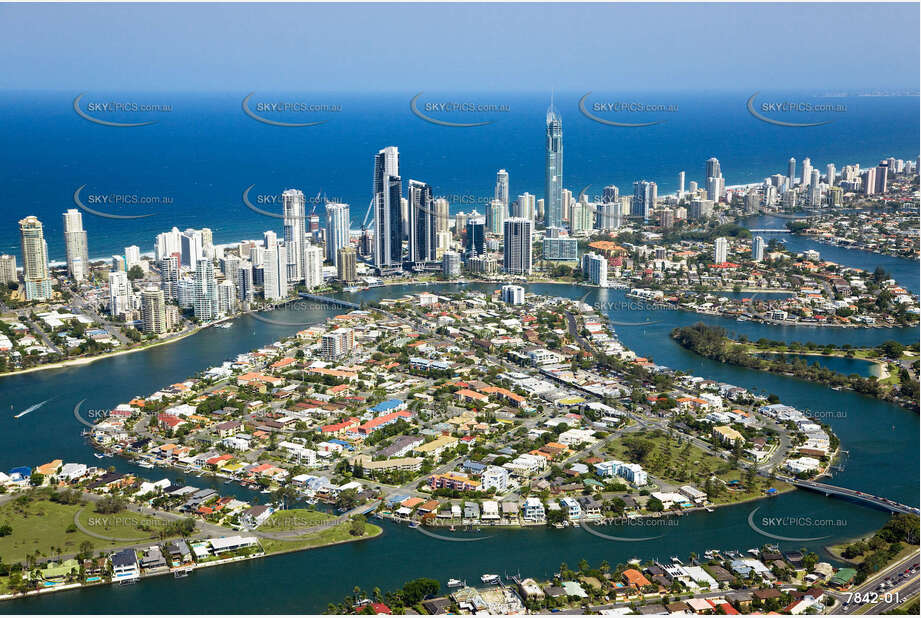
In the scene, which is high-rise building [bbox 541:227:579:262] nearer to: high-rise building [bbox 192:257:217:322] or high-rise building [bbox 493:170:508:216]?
high-rise building [bbox 493:170:508:216]

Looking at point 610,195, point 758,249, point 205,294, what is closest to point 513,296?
point 205,294

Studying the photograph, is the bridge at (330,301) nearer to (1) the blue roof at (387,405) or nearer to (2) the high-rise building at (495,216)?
(1) the blue roof at (387,405)

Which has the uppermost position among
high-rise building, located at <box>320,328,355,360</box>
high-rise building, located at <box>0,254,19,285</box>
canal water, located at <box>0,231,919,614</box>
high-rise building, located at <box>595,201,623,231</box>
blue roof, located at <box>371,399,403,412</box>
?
high-rise building, located at <box>595,201,623,231</box>

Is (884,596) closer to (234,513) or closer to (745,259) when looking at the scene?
(234,513)

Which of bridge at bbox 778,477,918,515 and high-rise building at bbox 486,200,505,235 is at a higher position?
high-rise building at bbox 486,200,505,235

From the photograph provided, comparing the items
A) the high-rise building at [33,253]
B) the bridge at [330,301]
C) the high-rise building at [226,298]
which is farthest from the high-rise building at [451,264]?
the high-rise building at [33,253]

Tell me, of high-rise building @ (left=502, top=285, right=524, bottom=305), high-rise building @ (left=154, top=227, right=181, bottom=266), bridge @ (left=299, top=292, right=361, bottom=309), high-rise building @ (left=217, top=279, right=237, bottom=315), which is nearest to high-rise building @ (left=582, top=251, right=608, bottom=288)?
high-rise building @ (left=502, top=285, right=524, bottom=305)
